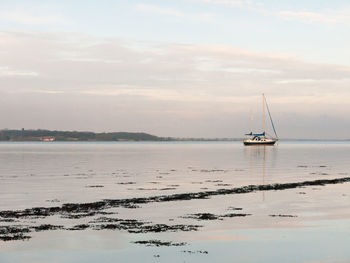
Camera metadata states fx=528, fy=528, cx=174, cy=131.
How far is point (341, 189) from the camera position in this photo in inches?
1753

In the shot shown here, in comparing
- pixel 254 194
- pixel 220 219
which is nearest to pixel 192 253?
pixel 220 219

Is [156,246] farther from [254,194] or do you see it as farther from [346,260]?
[254,194]

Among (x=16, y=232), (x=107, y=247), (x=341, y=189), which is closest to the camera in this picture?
(x=107, y=247)

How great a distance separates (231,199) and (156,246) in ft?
55.4

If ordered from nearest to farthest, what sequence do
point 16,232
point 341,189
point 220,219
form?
point 16,232 < point 220,219 < point 341,189

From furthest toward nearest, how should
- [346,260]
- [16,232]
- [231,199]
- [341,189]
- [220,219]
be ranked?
[341,189] → [231,199] → [220,219] → [16,232] → [346,260]

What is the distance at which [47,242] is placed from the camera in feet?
70.8

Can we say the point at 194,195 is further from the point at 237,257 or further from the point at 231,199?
the point at 237,257

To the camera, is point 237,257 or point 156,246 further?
point 156,246

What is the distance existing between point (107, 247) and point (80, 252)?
4.10 ft

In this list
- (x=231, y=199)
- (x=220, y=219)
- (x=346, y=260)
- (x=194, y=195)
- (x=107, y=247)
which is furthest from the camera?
(x=194, y=195)

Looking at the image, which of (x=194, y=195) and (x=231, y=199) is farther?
(x=194, y=195)

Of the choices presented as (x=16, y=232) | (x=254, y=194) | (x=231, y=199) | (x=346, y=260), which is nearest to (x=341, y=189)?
(x=254, y=194)

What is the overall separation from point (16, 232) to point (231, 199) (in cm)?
1742
